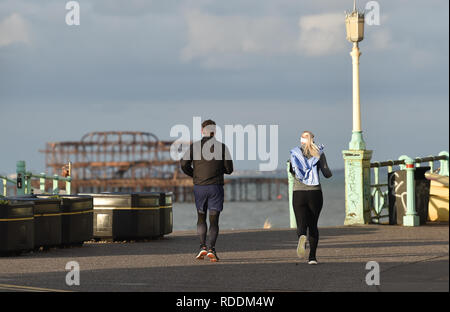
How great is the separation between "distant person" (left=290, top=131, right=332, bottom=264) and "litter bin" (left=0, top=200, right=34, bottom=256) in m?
4.57

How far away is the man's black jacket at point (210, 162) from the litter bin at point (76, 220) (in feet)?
12.0

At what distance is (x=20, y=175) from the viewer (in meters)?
20.7

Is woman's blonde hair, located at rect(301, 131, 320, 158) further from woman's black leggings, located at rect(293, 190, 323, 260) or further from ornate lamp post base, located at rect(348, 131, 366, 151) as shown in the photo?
ornate lamp post base, located at rect(348, 131, 366, 151)

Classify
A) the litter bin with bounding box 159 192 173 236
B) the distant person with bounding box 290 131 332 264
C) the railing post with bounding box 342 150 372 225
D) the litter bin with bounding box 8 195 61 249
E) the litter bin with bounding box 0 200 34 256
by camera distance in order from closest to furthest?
the distant person with bounding box 290 131 332 264 → the litter bin with bounding box 0 200 34 256 → the litter bin with bounding box 8 195 61 249 → the litter bin with bounding box 159 192 173 236 → the railing post with bounding box 342 150 372 225

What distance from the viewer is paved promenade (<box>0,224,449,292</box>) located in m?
9.98

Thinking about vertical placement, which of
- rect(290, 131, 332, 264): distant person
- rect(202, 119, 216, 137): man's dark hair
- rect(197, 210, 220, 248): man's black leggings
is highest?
rect(202, 119, 216, 137): man's dark hair

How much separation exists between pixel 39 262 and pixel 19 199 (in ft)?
6.67

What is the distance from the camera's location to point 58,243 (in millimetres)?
15562

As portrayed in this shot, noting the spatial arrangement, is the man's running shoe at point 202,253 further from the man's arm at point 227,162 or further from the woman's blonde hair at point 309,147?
the woman's blonde hair at point 309,147

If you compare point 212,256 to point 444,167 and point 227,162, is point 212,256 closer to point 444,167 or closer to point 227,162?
point 227,162

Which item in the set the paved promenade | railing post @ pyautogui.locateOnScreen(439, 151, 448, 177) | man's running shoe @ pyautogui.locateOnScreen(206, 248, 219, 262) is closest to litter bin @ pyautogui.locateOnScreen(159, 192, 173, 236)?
the paved promenade

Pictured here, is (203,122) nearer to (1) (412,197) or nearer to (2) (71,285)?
(2) (71,285)

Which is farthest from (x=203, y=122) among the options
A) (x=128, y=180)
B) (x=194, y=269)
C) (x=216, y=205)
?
(x=128, y=180)

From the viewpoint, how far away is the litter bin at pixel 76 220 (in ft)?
52.2
